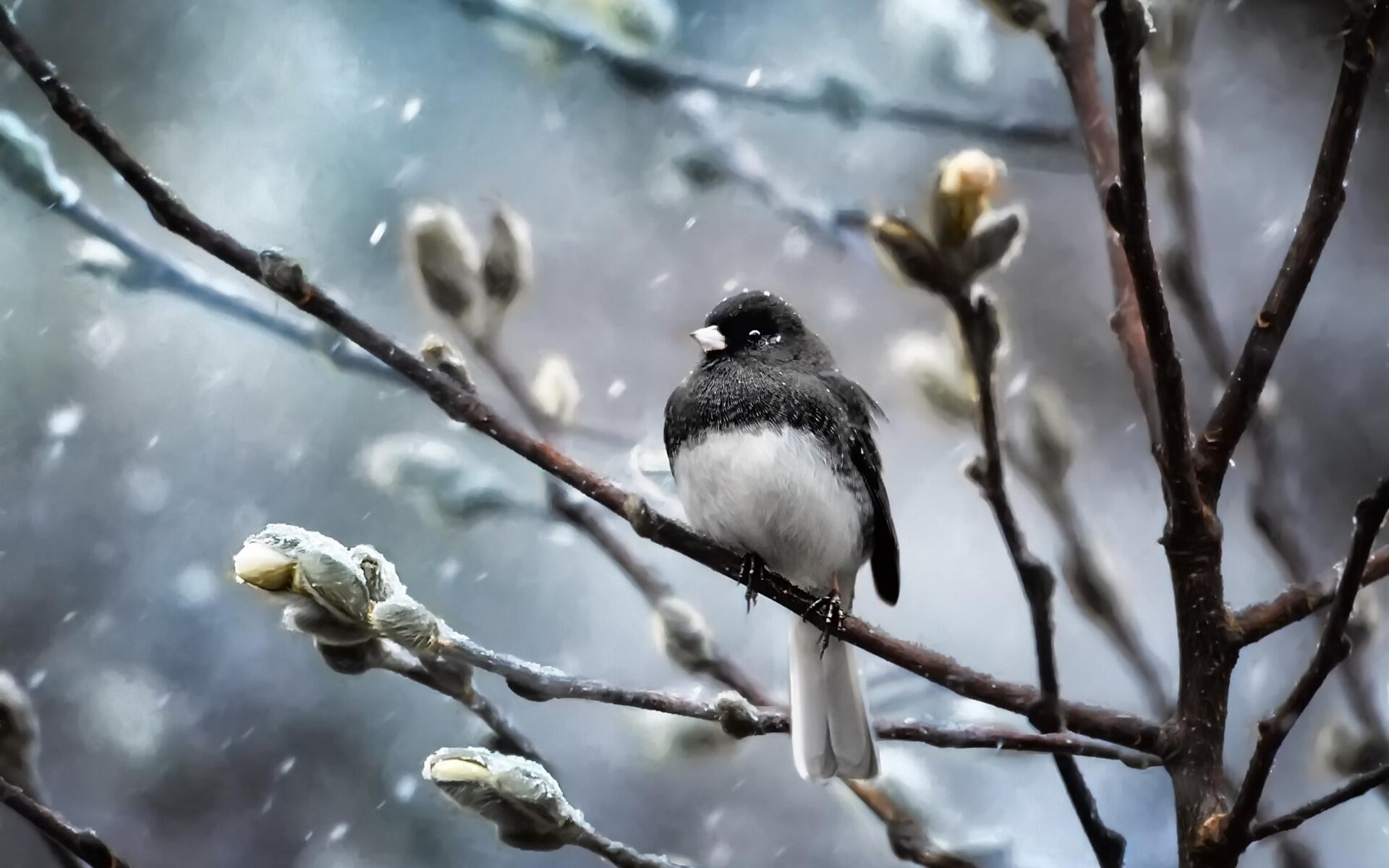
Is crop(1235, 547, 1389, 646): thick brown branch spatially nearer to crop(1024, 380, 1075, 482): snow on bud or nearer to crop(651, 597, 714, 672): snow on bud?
crop(1024, 380, 1075, 482): snow on bud

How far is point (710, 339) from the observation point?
766 millimetres

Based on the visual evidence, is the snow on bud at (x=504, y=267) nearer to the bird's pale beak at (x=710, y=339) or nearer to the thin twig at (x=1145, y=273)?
the bird's pale beak at (x=710, y=339)

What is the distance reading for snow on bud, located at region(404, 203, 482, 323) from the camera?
2.00ft

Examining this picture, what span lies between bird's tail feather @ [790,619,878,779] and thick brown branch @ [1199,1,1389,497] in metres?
0.25

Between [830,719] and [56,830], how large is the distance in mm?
400

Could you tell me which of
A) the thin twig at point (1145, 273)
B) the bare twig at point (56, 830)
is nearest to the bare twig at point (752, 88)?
the thin twig at point (1145, 273)

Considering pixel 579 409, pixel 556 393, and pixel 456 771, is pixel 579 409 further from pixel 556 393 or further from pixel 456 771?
pixel 456 771

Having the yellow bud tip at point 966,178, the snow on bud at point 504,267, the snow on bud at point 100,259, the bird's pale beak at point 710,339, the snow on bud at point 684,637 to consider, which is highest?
the yellow bud tip at point 966,178

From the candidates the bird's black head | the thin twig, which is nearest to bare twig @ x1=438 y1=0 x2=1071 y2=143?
the bird's black head

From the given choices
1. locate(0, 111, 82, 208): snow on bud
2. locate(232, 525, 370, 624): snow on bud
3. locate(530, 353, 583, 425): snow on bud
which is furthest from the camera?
locate(530, 353, 583, 425): snow on bud

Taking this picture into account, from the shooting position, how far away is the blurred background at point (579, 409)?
745mm

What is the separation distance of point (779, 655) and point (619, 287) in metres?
0.30

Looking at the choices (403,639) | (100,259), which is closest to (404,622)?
(403,639)

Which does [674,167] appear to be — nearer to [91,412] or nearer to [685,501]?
[685,501]
